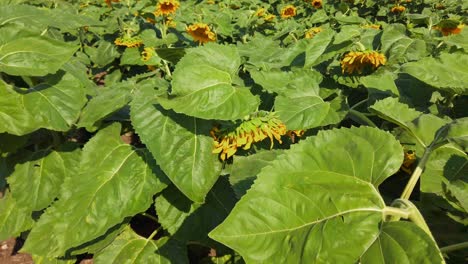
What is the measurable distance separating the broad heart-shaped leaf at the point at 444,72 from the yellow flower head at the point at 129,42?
321 centimetres

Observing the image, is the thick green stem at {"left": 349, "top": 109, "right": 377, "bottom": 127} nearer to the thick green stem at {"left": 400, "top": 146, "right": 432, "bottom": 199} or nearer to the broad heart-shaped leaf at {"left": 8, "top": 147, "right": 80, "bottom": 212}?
the thick green stem at {"left": 400, "top": 146, "right": 432, "bottom": 199}

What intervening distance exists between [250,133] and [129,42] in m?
3.06

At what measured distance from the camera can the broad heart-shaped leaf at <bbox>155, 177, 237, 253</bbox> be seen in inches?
79.4

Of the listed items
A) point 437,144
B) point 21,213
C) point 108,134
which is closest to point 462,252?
point 437,144

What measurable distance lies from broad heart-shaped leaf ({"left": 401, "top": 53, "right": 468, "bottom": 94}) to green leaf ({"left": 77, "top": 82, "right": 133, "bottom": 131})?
1.40 metres

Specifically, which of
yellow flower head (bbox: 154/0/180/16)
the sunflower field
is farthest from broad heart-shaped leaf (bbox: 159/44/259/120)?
yellow flower head (bbox: 154/0/180/16)

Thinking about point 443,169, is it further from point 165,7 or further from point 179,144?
point 165,7

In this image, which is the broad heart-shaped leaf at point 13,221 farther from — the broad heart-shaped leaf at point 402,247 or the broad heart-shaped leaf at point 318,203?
the broad heart-shaped leaf at point 402,247

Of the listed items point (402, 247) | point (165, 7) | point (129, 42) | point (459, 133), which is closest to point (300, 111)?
point (459, 133)

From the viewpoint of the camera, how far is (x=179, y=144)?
167 cm

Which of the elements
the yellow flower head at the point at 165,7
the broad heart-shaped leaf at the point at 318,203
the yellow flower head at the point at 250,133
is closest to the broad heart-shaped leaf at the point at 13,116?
the yellow flower head at the point at 250,133

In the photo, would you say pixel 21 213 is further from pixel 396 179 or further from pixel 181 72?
pixel 396 179

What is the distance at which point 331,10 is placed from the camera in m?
8.16

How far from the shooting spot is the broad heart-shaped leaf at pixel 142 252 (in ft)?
7.11
